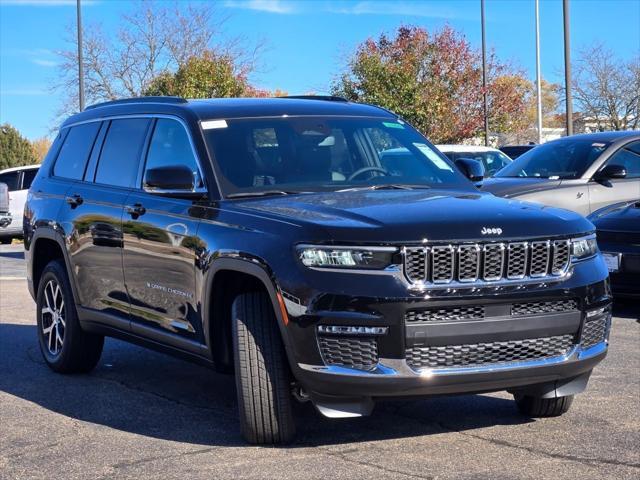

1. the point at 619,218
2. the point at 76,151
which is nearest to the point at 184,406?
the point at 76,151

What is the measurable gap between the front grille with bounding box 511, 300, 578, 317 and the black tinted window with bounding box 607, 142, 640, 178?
7.21m

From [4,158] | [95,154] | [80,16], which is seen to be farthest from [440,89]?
[95,154]

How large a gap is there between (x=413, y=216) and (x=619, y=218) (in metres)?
5.22

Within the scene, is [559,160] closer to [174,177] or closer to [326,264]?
[174,177]

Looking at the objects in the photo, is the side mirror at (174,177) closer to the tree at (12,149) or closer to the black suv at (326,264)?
the black suv at (326,264)

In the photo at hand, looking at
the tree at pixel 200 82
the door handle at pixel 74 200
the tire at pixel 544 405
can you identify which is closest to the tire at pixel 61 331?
the door handle at pixel 74 200

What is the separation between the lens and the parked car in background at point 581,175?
456 inches

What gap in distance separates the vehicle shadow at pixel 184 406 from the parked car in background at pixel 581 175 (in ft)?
16.9

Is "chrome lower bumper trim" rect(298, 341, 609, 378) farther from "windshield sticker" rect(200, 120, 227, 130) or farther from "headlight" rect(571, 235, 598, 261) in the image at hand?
"windshield sticker" rect(200, 120, 227, 130)

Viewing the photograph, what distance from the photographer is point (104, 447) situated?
547 centimetres

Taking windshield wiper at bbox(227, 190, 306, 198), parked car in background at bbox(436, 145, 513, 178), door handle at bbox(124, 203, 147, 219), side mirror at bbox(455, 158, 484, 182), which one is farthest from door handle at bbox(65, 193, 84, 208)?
parked car in background at bbox(436, 145, 513, 178)

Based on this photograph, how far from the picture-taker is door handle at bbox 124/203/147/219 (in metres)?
6.39

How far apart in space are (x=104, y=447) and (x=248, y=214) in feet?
4.65

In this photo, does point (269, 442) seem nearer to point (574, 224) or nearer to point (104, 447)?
point (104, 447)
